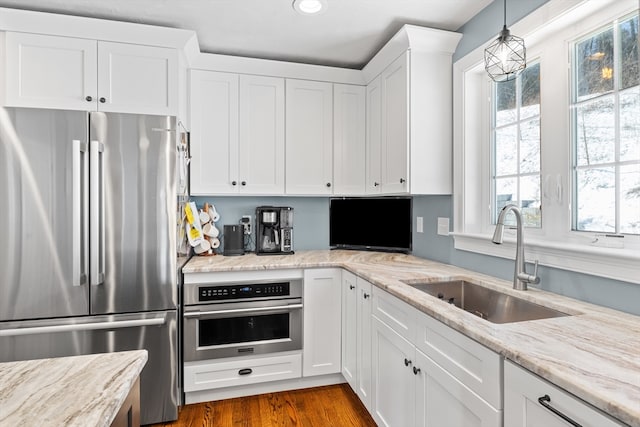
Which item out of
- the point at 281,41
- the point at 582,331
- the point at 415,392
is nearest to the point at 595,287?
the point at 582,331

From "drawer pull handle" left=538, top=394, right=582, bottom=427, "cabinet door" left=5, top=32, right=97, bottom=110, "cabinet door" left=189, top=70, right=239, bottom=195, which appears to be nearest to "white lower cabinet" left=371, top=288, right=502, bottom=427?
"drawer pull handle" left=538, top=394, right=582, bottom=427

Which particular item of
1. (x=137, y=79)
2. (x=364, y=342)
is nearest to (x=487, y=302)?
(x=364, y=342)

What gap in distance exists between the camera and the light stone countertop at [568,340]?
0.76 meters

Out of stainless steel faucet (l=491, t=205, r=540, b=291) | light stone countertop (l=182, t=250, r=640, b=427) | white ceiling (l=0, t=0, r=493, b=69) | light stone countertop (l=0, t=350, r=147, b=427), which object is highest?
white ceiling (l=0, t=0, r=493, b=69)

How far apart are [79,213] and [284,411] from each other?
5.34 feet

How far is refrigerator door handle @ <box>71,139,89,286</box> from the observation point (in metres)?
1.84

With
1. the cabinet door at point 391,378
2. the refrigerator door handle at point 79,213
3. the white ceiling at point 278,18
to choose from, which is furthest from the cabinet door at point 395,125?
the refrigerator door handle at point 79,213

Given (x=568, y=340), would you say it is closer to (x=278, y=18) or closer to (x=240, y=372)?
(x=240, y=372)

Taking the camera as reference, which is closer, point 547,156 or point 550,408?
point 550,408

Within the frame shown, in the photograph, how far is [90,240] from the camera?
1.91 metres

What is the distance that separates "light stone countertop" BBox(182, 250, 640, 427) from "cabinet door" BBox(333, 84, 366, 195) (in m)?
1.04

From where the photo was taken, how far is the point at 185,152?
2.37 meters

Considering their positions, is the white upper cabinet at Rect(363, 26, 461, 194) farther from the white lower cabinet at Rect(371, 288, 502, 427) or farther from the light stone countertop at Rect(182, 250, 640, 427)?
the white lower cabinet at Rect(371, 288, 502, 427)

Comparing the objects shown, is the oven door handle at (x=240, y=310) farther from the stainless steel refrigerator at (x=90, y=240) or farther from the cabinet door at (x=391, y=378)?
the cabinet door at (x=391, y=378)
